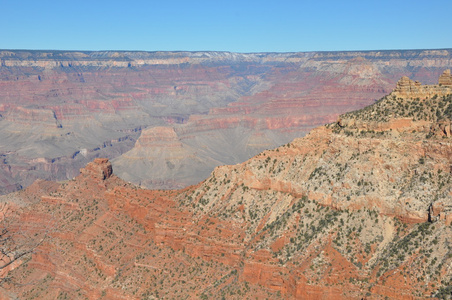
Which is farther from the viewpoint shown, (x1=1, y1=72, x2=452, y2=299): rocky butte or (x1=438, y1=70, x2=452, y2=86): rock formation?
(x1=438, y1=70, x2=452, y2=86): rock formation

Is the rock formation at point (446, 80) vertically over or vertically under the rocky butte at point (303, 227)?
over

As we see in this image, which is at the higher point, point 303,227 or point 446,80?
point 446,80

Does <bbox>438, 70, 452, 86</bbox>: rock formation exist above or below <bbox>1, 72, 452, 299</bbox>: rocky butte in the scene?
above

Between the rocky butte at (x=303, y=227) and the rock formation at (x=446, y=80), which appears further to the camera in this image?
the rock formation at (x=446, y=80)

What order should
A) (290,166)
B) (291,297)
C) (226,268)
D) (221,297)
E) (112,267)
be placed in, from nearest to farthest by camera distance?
(291,297), (221,297), (226,268), (290,166), (112,267)

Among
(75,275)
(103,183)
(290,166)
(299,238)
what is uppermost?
(290,166)

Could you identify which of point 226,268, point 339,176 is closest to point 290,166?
point 339,176

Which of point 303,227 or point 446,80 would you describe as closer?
point 303,227

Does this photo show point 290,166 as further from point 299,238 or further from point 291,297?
point 291,297
